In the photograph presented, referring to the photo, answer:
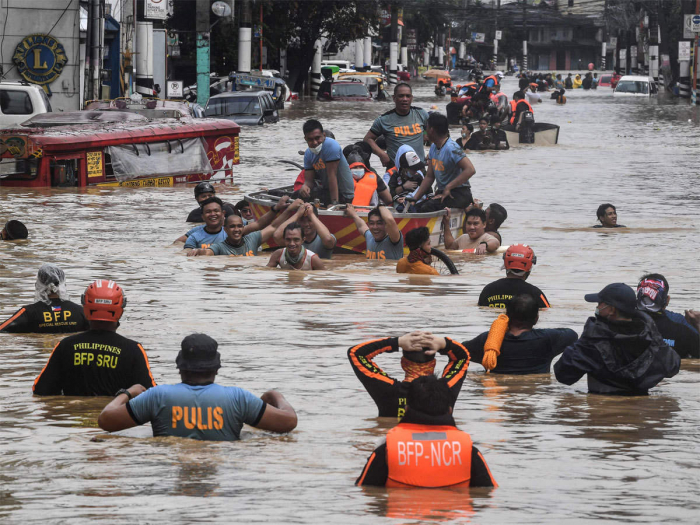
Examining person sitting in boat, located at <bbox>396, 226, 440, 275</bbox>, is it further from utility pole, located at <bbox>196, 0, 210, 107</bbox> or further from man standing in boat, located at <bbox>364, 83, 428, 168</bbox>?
utility pole, located at <bbox>196, 0, 210, 107</bbox>

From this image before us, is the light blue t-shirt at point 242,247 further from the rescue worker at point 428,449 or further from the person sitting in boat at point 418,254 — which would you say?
the rescue worker at point 428,449

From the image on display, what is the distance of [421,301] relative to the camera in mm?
11633

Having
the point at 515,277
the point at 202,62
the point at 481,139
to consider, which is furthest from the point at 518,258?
the point at 202,62

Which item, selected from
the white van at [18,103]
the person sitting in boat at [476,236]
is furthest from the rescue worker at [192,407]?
the white van at [18,103]

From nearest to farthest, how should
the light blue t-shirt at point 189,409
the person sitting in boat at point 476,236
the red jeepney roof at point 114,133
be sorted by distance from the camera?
the light blue t-shirt at point 189,409 < the person sitting in boat at point 476,236 < the red jeepney roof at point 114,133

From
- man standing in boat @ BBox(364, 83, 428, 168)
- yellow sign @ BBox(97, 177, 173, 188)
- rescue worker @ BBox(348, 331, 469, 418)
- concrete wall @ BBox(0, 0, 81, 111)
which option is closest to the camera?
rescue worker @ BBox(348, 331, 469, 418)

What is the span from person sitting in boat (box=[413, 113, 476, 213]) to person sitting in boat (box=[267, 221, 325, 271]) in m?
2.39

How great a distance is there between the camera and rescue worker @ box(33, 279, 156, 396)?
7.30m

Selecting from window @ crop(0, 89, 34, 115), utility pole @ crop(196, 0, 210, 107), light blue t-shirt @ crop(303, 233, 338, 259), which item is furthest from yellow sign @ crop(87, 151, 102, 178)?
utility pole @ crop(196, 0, 210, 107)

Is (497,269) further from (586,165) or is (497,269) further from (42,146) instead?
(586,165)

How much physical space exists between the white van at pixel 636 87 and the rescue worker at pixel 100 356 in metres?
64.8

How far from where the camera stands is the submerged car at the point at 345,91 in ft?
196

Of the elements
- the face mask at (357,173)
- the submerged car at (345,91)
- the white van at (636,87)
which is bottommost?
the face mask at (357,173)

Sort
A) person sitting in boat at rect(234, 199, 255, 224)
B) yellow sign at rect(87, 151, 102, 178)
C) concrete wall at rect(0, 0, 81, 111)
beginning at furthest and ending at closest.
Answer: concrete wall at rect(0, 0, 81, 111), yellow sign at rect(87, 151, 102, 178), person sitting in boat at rect(234, 199, 255, 224)
